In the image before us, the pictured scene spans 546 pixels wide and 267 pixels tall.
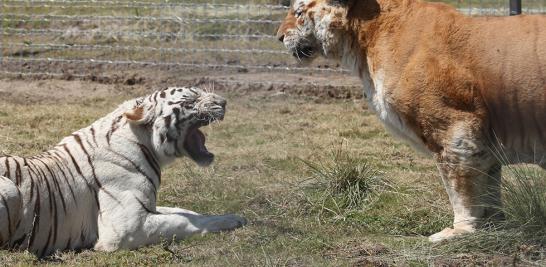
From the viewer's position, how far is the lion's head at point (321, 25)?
6.97 meters

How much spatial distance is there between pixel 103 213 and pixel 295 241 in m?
1.24

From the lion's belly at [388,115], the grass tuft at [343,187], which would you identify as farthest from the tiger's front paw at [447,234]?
the grass tuft at [343,187]

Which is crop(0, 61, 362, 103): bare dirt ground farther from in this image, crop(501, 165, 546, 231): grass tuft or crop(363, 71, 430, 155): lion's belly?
crop(501, 165, 546, 231): grass tuft

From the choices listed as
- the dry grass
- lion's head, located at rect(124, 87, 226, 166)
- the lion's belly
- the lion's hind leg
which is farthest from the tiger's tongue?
the lion's hind leg

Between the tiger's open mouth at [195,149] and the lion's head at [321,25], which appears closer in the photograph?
the lion's head at [321,25]

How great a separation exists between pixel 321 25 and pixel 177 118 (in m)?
1.15

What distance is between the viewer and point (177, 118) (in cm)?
708

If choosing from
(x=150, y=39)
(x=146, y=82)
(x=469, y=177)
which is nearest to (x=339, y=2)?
(x=469, y=177)

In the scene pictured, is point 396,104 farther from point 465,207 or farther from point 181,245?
point 181,245

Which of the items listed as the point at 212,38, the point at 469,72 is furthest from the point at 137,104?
the point at 212,38

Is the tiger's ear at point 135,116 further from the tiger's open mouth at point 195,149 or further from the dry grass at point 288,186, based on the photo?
the dry grass at point 288,186

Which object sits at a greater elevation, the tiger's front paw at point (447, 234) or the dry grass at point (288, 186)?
the tiger's front paw at point (447, 234)

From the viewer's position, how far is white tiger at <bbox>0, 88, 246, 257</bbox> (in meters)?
6.55

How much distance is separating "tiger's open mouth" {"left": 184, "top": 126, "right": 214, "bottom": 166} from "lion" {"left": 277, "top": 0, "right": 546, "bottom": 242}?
1.22 m
